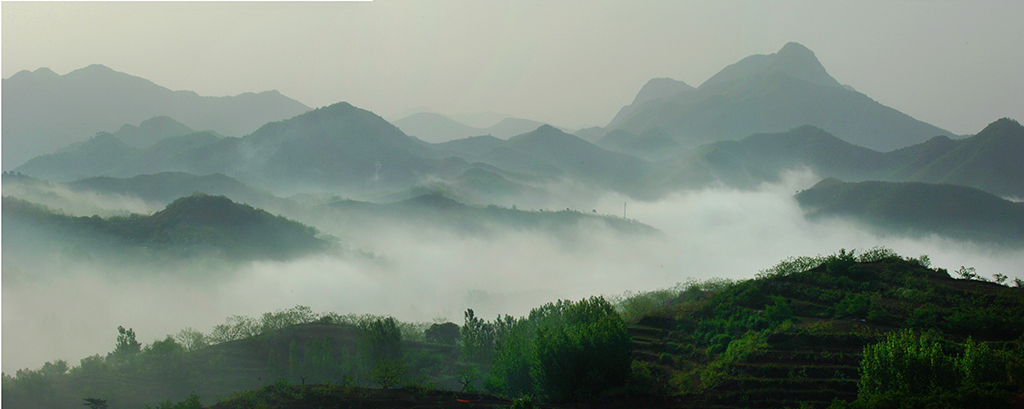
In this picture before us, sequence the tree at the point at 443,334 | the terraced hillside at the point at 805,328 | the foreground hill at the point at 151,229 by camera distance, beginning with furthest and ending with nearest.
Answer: the foreground hill at the point at 151,229 < the tree at the point at 443,334 < the terraced hillside at the point at 805,328

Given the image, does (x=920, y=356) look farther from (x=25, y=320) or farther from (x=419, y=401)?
(x=25, y=320)

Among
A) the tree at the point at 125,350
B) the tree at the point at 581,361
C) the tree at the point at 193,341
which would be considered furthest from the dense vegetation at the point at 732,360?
the tree at the point at 193,341

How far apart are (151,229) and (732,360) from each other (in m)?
156

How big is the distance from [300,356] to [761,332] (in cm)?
5679

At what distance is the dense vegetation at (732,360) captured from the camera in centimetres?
3431

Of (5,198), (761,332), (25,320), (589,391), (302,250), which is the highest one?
(5,198)

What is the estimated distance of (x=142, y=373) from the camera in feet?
238

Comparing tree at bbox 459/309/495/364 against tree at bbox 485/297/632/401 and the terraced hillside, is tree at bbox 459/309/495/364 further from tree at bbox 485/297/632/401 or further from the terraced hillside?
tree at bbox 485/297/632/401

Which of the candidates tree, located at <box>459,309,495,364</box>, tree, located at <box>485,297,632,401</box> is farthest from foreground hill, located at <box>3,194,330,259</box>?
tree, located at <box>485,297,632,401</box>

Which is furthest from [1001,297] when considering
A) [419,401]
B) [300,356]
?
[300,356]

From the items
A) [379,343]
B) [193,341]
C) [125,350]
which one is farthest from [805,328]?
[193,341]

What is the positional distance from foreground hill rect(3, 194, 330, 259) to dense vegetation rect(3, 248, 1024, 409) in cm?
8605

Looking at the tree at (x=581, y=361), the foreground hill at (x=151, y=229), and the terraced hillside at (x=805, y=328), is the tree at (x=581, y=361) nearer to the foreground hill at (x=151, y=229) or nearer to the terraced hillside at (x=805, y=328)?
the terraced hillside at (x=805, y=328)

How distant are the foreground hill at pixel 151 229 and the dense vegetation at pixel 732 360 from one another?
8605cm
